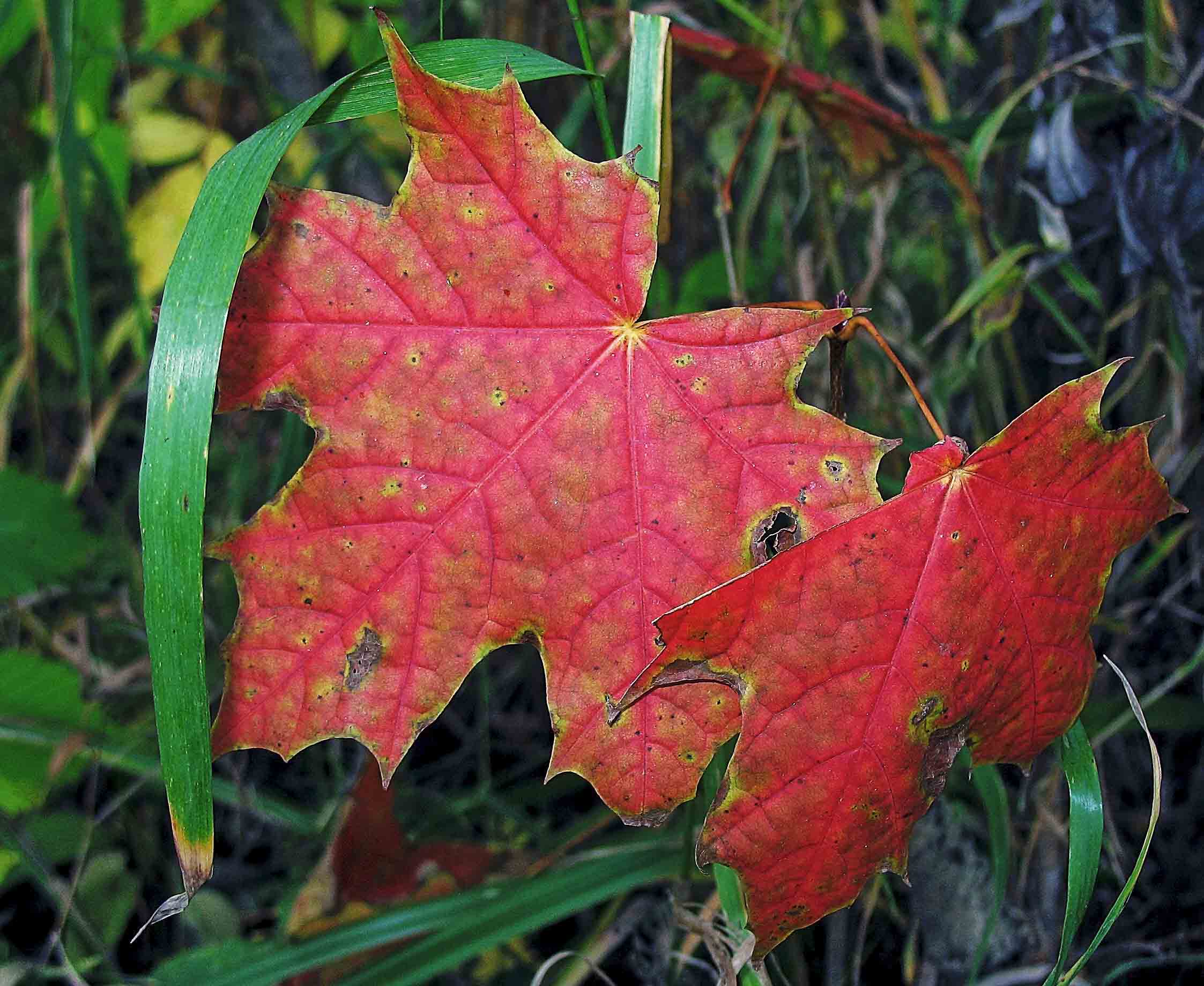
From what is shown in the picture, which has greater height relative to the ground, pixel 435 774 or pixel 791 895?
pixel 791 895

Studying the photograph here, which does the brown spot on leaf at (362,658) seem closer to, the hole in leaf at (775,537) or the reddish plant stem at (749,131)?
the hole in leaf at (775,537)

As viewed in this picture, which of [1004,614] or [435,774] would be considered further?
[435,774]

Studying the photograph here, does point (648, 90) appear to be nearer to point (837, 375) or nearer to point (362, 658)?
point (837, 375)

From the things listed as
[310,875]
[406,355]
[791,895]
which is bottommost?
[310,875]

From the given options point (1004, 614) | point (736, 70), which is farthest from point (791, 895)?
point (736, 70)

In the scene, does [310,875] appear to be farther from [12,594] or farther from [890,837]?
[890,837]

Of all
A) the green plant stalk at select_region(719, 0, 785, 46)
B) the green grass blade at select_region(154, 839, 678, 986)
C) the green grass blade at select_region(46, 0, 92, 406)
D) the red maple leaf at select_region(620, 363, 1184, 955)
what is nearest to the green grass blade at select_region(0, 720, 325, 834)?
the green grass blade at select_region(154, 839, 678, 986)
